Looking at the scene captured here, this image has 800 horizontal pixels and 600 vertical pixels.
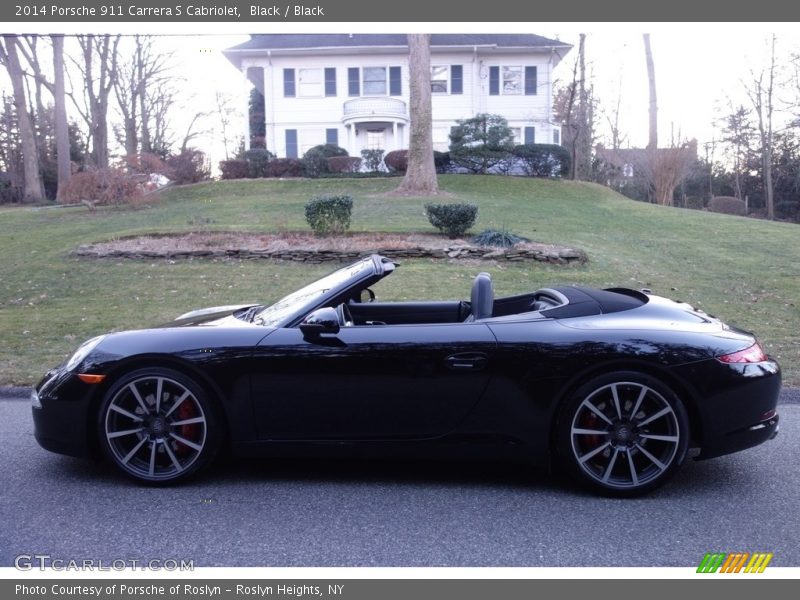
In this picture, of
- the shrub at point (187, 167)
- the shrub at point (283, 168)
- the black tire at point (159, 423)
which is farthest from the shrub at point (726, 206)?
the black tire at point (159, 423)

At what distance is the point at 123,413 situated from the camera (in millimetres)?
4094

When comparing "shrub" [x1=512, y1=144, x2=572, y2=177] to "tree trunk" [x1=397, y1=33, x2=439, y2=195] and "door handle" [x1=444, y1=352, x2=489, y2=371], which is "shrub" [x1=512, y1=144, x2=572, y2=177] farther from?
"door handle" [x1=444, y1=352, x2=489, y2=371]

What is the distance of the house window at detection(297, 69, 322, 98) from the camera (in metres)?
34.0

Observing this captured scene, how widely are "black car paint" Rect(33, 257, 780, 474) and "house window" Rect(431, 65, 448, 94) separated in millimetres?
31765

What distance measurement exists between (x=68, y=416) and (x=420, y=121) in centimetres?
1774

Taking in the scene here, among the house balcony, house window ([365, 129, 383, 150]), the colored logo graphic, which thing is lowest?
the colored logo graphic

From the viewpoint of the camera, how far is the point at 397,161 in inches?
1059

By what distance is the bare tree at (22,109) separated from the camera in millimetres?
28359

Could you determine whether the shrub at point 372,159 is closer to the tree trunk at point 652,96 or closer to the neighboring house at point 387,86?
the neighboring house at point 387,86

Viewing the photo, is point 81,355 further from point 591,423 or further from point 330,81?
point 330,81

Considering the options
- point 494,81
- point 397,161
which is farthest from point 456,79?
point 397,161

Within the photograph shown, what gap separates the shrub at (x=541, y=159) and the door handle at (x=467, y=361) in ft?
78.1

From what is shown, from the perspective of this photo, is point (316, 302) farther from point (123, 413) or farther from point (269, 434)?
point (123, 413)

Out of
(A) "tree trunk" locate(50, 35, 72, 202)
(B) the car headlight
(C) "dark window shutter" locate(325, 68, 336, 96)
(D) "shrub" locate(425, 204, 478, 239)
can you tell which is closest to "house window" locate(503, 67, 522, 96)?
(C) "dark window shutter" locate(325, 68, 336, 96)
